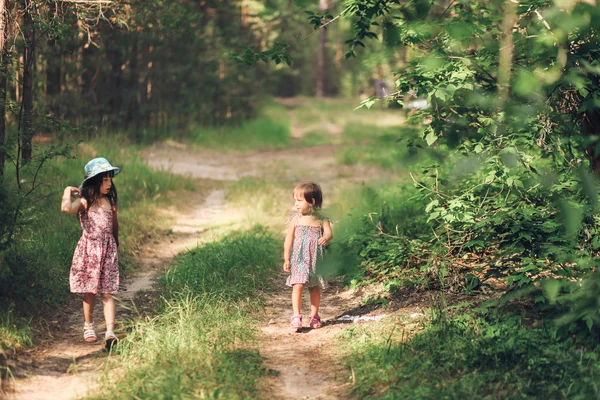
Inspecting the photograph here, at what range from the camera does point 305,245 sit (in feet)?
21.1

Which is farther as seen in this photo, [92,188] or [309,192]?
[309,192]

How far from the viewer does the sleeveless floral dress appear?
251 inches

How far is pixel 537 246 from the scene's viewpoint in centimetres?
623

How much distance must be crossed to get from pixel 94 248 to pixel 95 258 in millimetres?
81

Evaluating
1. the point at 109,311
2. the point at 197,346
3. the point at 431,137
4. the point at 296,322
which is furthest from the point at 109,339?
the point at 431,137

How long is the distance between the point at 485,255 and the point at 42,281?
13.7 feet

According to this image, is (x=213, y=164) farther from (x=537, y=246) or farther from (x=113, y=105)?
(x=537, y=246)

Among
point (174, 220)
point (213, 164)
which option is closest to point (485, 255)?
point (174, 220)

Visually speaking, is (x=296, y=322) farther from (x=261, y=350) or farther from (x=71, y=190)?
(x=71, y=190)

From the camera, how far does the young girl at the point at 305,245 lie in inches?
252

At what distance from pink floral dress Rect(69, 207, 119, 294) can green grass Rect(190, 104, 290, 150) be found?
546 inches

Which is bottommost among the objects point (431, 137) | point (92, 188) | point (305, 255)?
point (305, 255)

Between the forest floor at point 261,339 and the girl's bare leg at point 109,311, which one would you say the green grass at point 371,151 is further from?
the girl's bare leg at point 109,311

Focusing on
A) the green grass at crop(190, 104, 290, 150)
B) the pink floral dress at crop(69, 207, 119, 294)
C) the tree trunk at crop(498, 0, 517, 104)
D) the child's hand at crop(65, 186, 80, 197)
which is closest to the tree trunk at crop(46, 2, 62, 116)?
the green grass at crop(190, 104, 290, 150)
